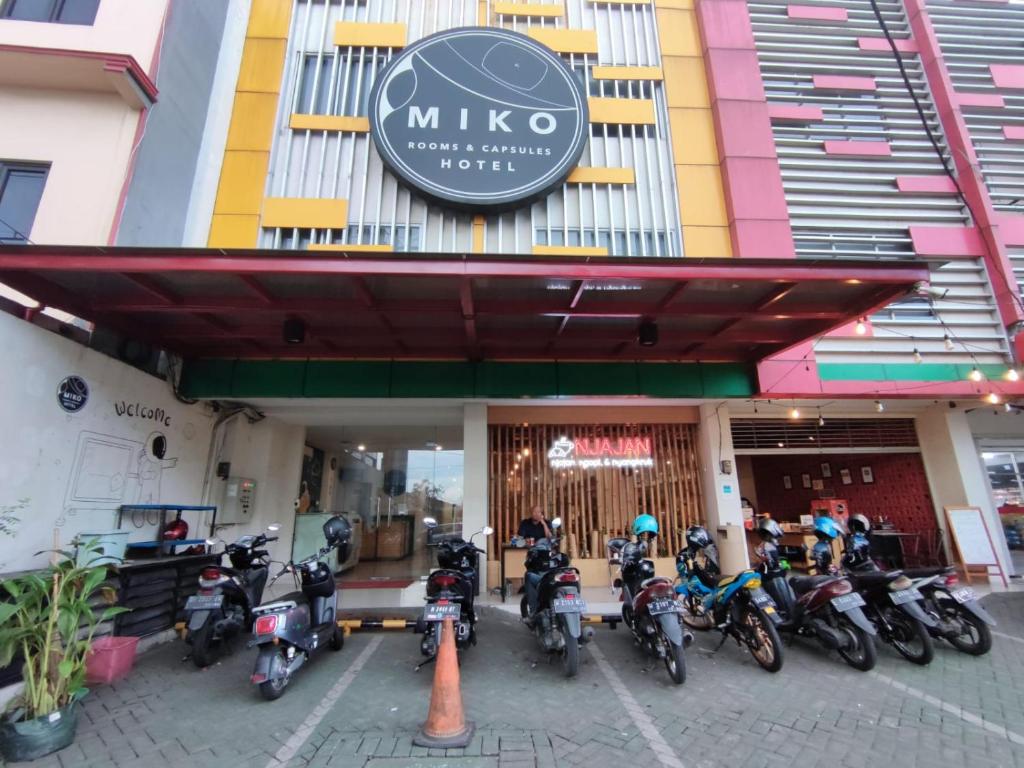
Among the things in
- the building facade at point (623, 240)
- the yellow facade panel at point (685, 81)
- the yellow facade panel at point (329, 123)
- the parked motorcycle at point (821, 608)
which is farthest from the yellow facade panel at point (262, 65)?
the parked motorcycle at point (821, 608)

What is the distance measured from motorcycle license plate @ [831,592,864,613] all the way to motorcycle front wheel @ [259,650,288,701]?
15.5ft

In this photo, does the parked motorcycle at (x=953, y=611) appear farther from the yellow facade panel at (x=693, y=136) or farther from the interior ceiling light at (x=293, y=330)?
the yellow facade panel at (x=693, y=136)

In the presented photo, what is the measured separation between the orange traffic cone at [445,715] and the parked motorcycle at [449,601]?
0.68 metres

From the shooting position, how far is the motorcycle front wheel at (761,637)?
4.07 meters

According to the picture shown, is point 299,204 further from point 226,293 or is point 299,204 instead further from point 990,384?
point 990,384

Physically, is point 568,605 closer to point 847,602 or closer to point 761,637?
point 761,637

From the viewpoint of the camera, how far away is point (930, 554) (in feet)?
27.6

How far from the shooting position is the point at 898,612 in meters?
4.47

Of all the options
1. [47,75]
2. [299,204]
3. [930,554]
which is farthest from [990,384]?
[47,75]

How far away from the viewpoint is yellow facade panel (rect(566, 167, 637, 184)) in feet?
27.7

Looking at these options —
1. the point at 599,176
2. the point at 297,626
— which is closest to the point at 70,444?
the point at 297,626

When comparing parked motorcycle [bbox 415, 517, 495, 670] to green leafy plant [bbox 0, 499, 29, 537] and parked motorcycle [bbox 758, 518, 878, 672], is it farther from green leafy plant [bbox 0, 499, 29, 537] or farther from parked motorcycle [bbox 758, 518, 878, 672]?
green leafy plant [bbox 0, 499, 29, 537]

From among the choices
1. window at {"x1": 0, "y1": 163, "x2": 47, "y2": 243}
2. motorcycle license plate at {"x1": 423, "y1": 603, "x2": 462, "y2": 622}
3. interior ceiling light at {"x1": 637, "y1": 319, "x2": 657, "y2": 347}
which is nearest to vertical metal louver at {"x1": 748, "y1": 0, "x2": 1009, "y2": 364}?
interior ceiling light at {"x1": 637, "y1": 319, "x2": 657, "y2": 347}

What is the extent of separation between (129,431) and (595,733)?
244 inches
